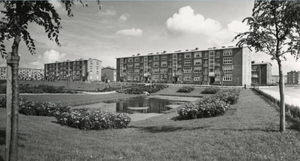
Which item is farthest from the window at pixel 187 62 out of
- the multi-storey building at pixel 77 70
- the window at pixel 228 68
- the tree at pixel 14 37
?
the tree at pixel 14 37

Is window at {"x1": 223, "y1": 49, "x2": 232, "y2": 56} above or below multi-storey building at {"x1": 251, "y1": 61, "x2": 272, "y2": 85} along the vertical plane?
above

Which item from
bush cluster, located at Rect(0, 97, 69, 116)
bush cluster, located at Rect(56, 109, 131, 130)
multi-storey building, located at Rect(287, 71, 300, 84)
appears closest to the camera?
bush cluster, located at Rect(56, 109, 131, 130)

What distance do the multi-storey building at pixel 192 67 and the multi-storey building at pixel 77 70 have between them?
17858 mm

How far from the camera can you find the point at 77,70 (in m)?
107

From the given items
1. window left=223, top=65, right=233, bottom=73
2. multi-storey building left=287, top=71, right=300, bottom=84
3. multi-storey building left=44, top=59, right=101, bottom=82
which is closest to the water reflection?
window left=223, top=65, right=233, bottom=73

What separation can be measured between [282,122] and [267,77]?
3089 inches

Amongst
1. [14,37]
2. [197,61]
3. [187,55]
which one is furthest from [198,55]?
[14,37]

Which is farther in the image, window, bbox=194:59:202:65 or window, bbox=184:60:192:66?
window, bbox=184:60:192:66

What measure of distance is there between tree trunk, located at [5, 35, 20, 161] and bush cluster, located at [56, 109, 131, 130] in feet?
19.3

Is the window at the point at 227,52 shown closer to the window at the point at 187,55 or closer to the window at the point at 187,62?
the window at the point at 187,55

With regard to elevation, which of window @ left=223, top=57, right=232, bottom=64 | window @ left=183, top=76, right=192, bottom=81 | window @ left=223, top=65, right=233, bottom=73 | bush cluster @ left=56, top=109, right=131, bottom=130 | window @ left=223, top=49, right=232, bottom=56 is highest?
window @ left=223, top=49, right=232, bottom=56

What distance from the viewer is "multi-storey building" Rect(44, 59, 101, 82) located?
99875 mm

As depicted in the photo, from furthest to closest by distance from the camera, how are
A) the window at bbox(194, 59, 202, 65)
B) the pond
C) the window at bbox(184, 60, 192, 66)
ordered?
1. the window at bbox(184, 60, 192, 66)
2. the window at bbox(194, 59, 202, 65)
3. the pond

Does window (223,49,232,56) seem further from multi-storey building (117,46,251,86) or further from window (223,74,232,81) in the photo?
window (223,74,232,81)
